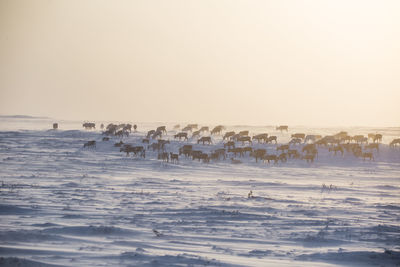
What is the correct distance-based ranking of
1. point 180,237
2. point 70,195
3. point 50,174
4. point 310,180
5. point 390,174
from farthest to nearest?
1. point 390,174
2. point 310,180
3. point 50,174
4. point 70,195
5. point 180,237

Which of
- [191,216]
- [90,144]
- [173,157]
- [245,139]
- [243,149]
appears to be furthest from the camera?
[245,139]

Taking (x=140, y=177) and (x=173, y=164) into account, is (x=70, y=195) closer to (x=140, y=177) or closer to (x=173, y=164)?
(x=140, y=177)

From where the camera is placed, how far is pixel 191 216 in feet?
44.0

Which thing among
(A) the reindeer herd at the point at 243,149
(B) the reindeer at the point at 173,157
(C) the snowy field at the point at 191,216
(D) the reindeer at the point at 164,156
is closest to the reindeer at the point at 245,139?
(A) the reindeer herd at the point at 243,149

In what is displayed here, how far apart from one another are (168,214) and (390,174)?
19238 mm

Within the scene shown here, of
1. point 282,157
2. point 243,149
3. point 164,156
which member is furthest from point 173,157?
point 282,157

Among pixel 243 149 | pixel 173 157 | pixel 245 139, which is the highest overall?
pixel 245 139

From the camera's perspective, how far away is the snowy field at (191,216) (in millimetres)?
9223

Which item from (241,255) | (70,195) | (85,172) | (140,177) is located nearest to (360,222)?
(241,255)

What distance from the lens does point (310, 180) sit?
23.9 m

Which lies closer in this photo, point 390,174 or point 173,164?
point 390,174

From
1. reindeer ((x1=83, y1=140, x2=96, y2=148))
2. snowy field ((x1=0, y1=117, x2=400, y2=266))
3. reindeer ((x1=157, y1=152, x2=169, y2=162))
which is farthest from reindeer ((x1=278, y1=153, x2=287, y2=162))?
reindeer ((x1=83, y1=140, x2=96, y2=148))

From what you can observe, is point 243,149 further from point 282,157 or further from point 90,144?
point 90,144

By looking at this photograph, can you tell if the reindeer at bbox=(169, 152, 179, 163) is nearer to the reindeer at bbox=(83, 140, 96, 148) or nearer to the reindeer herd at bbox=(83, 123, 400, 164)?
the reindeer herd at bbox=(83, 123, 400, 164)
